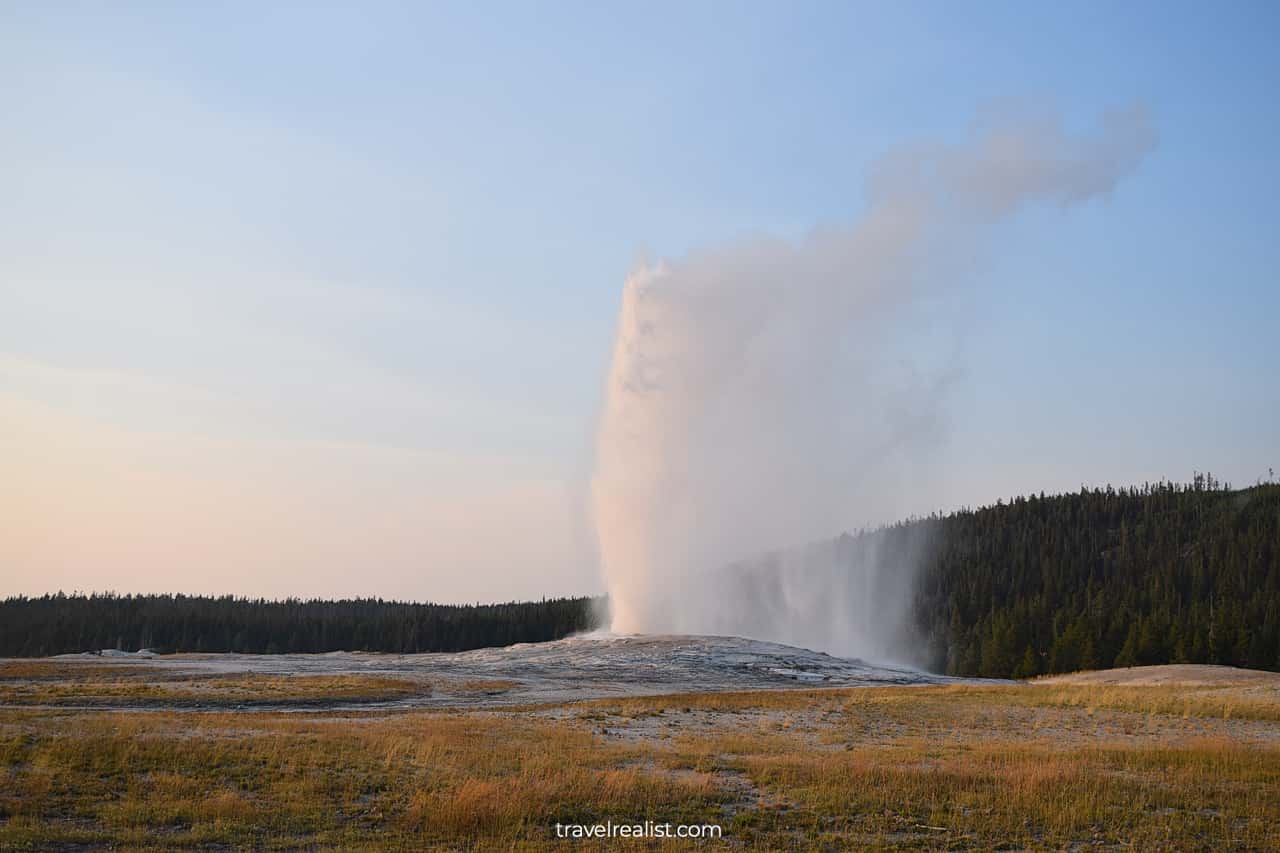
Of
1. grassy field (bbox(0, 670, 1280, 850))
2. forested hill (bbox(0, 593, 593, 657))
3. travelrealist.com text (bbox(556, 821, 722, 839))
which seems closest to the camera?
grassy field (bbox(0, 670, 1280, 850))

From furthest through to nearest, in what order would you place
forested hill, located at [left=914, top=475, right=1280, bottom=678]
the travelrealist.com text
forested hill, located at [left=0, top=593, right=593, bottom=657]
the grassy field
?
forested hill, located at [left=0, top=593, right=593, bottom=657]
forested hill, located at [left=914, top=475, right=1280, bottom=678]
the travelrealist.com text
the grassy field

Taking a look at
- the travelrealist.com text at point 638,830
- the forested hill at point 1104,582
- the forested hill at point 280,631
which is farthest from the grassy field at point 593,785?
the forested hill at point 280,631

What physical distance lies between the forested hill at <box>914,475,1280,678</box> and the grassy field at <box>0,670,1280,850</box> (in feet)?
184

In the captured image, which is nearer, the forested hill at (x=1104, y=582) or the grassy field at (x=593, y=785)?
the grassy field at (x=593, y=785)

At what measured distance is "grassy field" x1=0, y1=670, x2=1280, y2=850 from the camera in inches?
570

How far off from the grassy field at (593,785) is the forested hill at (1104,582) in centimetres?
5596

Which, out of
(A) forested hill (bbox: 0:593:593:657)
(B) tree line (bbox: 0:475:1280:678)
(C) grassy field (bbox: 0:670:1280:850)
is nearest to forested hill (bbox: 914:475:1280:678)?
(B) tree line (bbox: 0:475:1280:678)

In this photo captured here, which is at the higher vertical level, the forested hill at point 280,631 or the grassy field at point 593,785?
the grassy field at point 593,785

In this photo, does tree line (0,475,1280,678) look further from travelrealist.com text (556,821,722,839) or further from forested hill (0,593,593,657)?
travelrealist.com text (556,821,722,839)

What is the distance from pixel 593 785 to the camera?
1748 cm

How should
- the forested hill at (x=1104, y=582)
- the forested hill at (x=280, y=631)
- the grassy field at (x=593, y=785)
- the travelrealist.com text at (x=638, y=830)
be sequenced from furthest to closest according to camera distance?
the forested hill at (x=280, y=631) < the forested hill at (x=1104, y=582) < the travelrealist.com text at (x=638, y=830) < the grassy field at (x=593, y=785)

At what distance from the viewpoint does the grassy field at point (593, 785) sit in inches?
570

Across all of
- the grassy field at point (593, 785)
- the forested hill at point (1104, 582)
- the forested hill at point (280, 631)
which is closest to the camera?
the grassy field at point (593, 785)

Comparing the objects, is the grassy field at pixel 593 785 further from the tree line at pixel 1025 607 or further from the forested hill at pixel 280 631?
the forested hill at pixel 280 631
